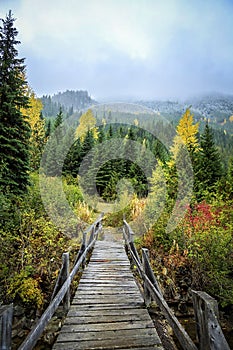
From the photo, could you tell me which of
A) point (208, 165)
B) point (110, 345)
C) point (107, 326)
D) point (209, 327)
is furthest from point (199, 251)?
point (208, 165)

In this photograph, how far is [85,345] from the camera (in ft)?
8.81

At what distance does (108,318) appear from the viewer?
3336 mm

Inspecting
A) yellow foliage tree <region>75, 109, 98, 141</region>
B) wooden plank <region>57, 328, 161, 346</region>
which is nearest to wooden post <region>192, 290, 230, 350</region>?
wooden plank <region>57, 328, 161, 346</region>

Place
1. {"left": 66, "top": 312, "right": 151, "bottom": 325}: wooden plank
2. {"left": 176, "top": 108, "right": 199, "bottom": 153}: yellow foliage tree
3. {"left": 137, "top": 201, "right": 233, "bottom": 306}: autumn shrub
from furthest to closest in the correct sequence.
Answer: {"left": 176, "top": 108, "right": 199, "bottom": 153}: yellow foliage tree, {"left": 137, "top": 201, "right": 233, "bottom": 306}: autumn shrub, {"left": 66, "top": 312, "right": 151, "bottom": 325}: wooden plank

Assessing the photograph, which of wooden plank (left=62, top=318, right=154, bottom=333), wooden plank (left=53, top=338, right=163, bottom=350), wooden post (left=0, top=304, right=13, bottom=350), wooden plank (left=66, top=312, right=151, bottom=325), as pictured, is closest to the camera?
wooden post (left=0, top=304, right=13, bottom=350)

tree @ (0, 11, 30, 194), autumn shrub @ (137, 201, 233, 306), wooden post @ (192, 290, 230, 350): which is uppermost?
tree @ (0, 11, 30, 194)

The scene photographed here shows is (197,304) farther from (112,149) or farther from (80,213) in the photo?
(112,149)

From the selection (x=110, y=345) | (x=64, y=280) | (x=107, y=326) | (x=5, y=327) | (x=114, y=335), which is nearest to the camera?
(x=5, y=327)

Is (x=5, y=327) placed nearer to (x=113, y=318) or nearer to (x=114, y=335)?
(x=114, y=335)

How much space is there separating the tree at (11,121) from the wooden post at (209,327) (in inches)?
309

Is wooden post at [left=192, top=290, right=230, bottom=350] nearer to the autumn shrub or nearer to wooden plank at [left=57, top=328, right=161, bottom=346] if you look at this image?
wooden plank at [left=57, top=328, right=161, bottom=346]

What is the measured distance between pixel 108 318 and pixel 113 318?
78 mm

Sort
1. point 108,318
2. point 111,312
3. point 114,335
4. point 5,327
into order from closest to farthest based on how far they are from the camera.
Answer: point 5,327
point 114,335
point 108,318
point 111,312

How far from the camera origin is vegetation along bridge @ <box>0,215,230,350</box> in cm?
158
